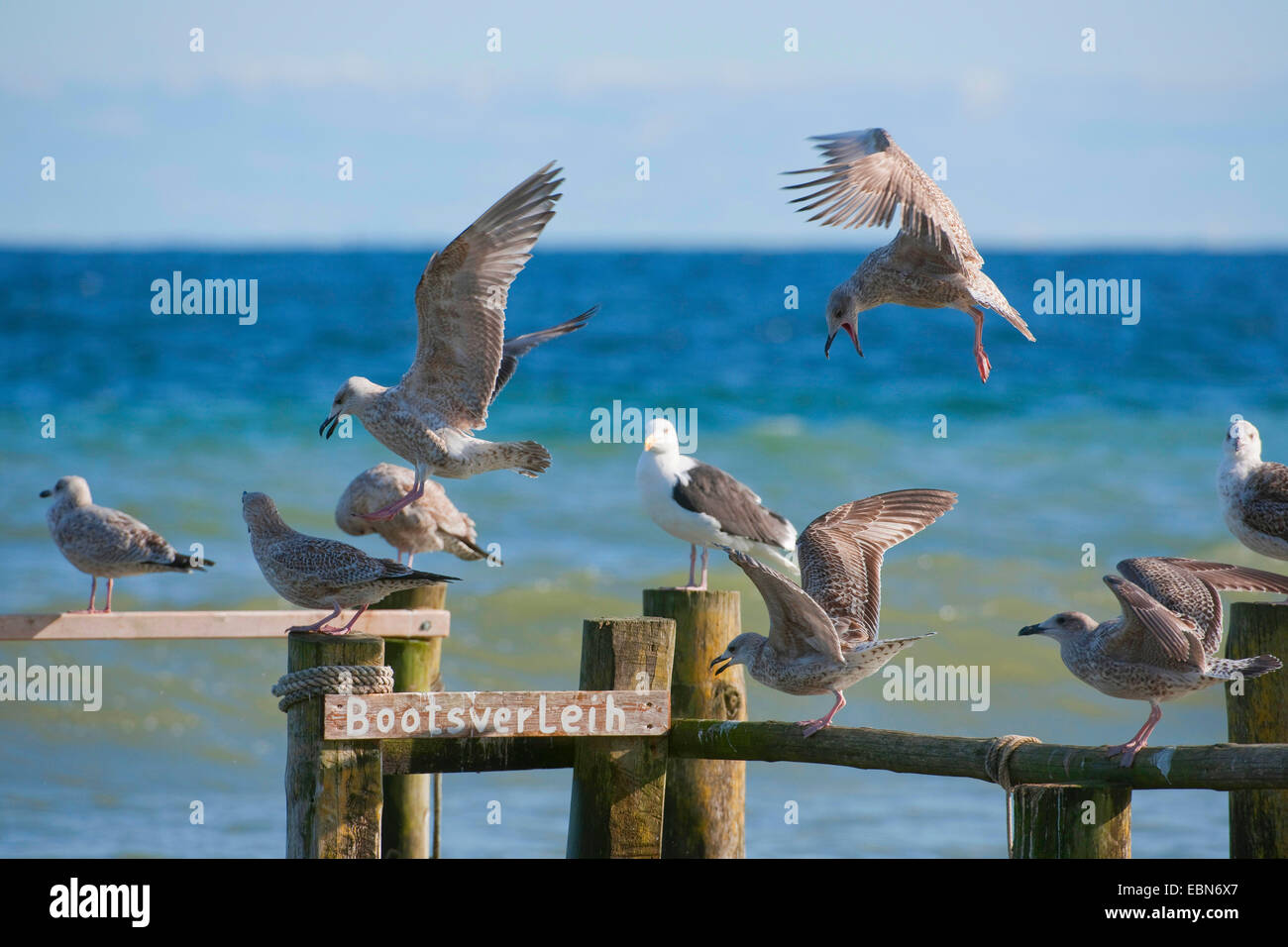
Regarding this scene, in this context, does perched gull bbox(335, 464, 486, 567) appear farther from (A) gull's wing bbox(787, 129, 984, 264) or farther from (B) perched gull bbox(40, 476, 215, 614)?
(A) gull's wing bbox(787, 129, 984, 264)

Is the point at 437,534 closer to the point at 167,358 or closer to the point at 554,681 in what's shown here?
the point at 554,681

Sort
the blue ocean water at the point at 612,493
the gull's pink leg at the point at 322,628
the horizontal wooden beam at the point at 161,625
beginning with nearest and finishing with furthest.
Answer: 1. the gull's pink leg at the point at 322,628
2. the horizontal wooden beam at the point at 161,625
3. the blue ocean water at the point at 612,493

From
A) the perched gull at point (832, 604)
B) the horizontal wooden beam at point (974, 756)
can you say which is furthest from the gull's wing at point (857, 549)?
the horizontal wooden beam at point (974, 756)

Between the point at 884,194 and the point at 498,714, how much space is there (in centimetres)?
213

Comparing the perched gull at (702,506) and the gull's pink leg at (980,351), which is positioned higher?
the gull's pink leg at (980,351)

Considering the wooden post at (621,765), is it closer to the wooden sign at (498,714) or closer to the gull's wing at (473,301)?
the wooden sign at (498,714)

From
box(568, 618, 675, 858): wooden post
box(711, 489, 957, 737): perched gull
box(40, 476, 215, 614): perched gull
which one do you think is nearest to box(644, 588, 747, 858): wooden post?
box(711, 489, 957, 737): perched gull

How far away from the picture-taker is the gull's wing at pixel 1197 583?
15.8 ft

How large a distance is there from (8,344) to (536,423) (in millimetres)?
8831

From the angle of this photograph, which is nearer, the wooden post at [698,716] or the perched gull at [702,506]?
the wooden post at [698,716]


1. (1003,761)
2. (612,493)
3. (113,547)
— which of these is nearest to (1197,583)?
(1003,761)

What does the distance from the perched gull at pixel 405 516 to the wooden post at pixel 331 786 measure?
7.58 ft

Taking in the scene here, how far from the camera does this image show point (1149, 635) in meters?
4.64

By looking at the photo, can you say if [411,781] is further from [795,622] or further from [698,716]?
[795,622]
